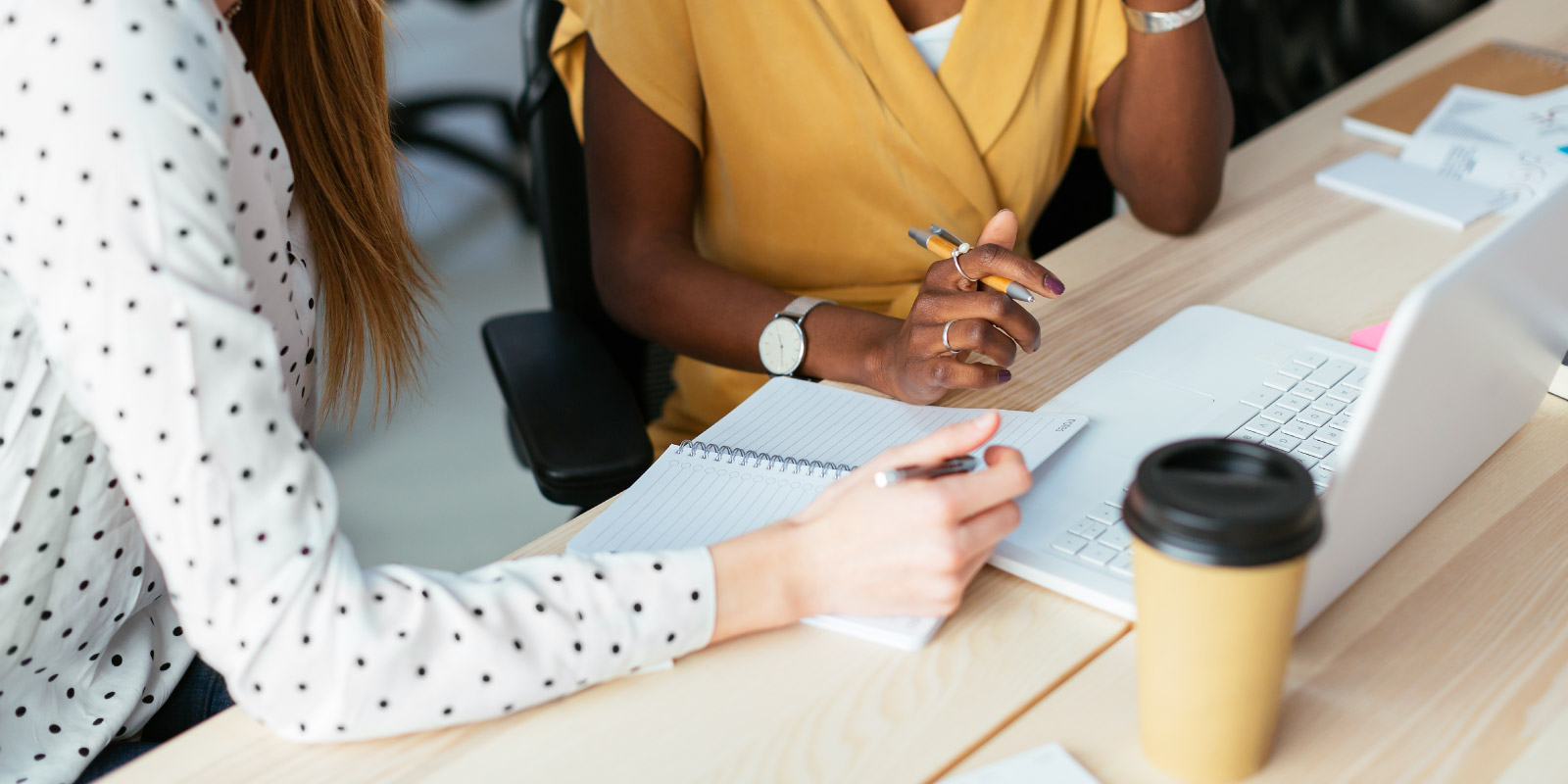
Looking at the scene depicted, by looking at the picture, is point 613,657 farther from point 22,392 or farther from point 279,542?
point 22,392

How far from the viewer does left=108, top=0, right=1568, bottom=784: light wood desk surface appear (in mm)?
604

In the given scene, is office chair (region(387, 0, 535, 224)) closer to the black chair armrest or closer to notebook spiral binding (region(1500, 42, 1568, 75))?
the black chair armrest

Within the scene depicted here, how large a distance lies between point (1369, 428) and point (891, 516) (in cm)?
24

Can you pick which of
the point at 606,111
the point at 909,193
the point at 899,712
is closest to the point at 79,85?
the point at 899,712

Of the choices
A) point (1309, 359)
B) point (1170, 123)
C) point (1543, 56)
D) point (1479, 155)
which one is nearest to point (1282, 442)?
point (1309, 359)

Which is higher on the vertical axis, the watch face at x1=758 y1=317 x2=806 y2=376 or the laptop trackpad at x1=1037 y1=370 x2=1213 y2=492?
the laptop trackpad at x1=1037 y1=370 x2=1213 y2=492

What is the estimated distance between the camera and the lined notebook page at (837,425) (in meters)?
0.84

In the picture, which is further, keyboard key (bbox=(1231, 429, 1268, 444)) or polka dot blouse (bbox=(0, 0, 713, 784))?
keyboard key (bbox=(1231, 429, 1268, 444))

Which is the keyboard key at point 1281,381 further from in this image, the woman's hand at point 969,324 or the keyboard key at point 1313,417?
the woman's hand at point 969,324

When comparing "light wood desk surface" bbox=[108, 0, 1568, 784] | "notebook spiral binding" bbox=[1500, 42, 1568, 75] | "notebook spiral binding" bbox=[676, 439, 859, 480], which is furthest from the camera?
"notebook spiral binding" bbox=[1500, 42, 1568, 75]

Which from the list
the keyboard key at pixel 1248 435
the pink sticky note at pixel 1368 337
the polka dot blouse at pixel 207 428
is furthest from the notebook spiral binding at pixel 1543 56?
the polka dot blouse at pixel 207 428

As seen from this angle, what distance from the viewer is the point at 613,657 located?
66cm

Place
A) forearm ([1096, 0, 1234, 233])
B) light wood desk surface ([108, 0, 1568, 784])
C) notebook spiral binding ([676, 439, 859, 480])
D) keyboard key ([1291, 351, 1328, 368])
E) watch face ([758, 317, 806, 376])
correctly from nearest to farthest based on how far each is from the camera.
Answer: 1. light wood desk surface ([108, 0, 1568, 784])
2. notebook spiral binding ([676, 439, 859, 480])
3. keyboard key ([1291, 351, 1328, 368])
4. watch face ([758, 317, 806, 376])
5. forearm ([1096, 0, 1234, 233])

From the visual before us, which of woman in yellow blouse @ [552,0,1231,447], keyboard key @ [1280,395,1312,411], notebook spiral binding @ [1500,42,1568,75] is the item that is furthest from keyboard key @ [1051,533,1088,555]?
notebook spiral binding @ [1500,42,1568,75]
